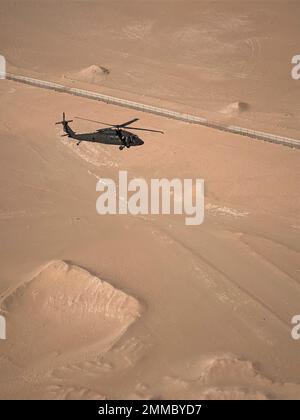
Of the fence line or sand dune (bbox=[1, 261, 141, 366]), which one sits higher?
the fence line

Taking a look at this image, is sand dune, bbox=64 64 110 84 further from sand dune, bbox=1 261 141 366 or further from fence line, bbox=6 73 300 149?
sand dune, bbox=1 261 141 366

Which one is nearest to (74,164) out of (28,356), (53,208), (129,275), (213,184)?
(53,208)

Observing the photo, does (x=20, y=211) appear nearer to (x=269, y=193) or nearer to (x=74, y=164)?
(x=74, y=164)

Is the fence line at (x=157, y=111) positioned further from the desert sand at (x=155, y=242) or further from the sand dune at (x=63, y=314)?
the sand dune at (x=63, y=314)

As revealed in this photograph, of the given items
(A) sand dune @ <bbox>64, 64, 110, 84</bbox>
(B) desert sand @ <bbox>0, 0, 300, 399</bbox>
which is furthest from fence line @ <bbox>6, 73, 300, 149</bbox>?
(A) sand dune @ <bbox>64, 64, 110, 84</bbox>
